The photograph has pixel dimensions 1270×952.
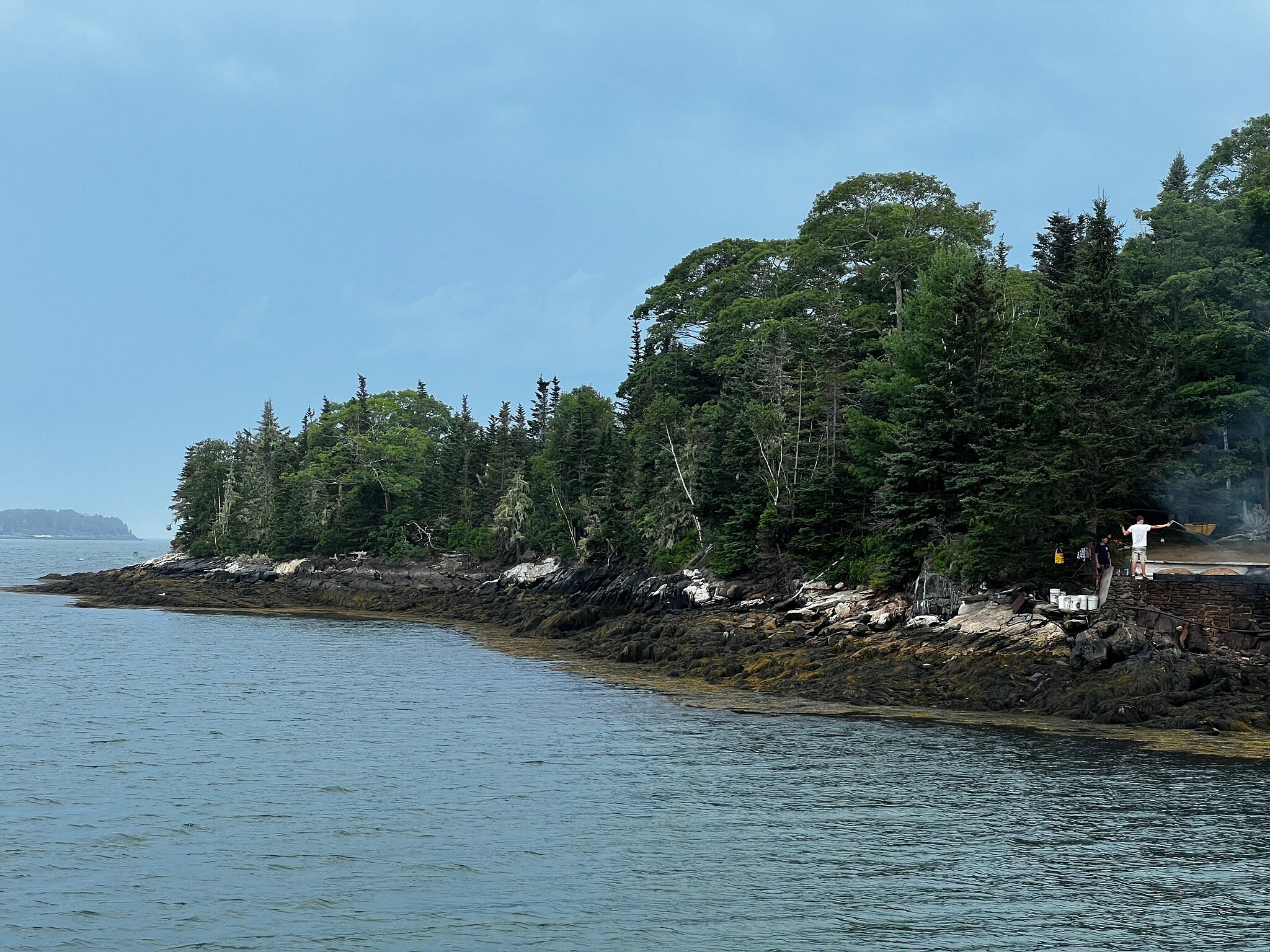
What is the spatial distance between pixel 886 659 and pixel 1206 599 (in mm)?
9966

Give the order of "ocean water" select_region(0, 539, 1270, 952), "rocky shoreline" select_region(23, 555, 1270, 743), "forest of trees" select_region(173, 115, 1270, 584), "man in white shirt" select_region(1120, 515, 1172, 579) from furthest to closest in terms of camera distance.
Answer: "forest of trees" select_region(173, 115, 1270, 584)
"man in white shirt" select_region(1120, 515, 1172, 579)
"rocky shoreline" select_region(23, 555, 1270, 743)
"ocean water" select_region(0, 539, 1270, 952)

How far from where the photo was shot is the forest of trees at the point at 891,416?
37.6 meters

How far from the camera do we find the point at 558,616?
185 ft

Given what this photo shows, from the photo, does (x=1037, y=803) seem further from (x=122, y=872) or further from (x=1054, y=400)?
(x=1054, y=400)

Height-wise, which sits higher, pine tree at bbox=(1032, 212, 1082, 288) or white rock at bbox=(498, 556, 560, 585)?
pine tree at bbox=(1032, 212, 1082, 288)

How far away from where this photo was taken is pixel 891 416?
4625cm

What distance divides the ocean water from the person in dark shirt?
995cm

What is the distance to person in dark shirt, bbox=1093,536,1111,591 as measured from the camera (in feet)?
113

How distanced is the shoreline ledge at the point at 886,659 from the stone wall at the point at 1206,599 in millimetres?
1096

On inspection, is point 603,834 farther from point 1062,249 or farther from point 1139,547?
point 1062,249

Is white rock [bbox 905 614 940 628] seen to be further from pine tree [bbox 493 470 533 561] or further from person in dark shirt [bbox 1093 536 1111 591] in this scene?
pine tree [bbox 493 470 533 561]

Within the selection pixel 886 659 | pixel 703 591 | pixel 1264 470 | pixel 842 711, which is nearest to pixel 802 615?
pixel 886 659

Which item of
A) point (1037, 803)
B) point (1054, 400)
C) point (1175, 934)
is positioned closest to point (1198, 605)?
point (1054, 400)

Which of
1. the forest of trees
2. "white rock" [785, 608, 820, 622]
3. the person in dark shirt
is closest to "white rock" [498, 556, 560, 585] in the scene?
the forest of trees
